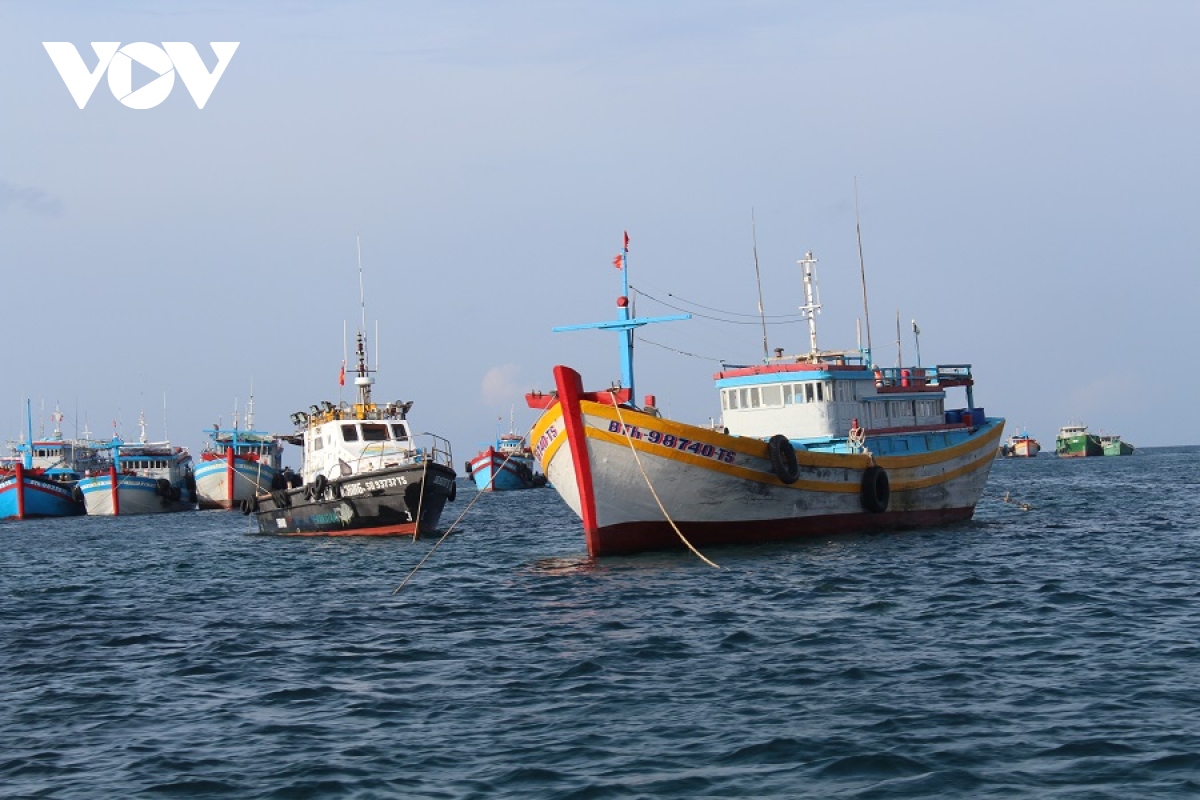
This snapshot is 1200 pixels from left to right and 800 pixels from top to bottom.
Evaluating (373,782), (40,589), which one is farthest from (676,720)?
(40,589)

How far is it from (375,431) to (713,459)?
16668mm

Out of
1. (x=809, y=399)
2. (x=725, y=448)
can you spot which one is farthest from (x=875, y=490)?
(x=725, y=448)

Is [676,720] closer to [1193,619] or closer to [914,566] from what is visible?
[1193,619]

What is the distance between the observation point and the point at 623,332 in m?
40.0

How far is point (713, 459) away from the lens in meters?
27.4

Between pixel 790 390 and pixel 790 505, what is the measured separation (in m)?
4.43

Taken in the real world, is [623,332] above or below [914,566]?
above

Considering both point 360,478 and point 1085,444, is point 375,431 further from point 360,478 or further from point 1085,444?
point 1085,444

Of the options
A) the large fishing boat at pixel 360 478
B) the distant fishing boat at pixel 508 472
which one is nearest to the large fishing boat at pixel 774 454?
the large fishing boat at pixel 360 478

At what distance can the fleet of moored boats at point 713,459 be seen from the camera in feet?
88.3

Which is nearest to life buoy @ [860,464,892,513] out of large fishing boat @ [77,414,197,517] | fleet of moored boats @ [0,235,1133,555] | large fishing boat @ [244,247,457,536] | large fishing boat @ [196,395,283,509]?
fleet of moored boats @ [0,235,1133,555]

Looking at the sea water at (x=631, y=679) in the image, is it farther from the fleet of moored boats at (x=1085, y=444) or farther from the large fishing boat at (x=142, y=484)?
the fleet of moored boats at (x=1085, y=444)

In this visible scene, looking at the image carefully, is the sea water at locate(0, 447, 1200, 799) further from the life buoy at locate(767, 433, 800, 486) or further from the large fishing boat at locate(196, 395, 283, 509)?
the large fishing boat at locate(196, 395, 283, 509)

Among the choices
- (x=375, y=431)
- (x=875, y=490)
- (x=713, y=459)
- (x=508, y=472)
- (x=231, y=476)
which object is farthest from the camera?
(x=508, y=472)
